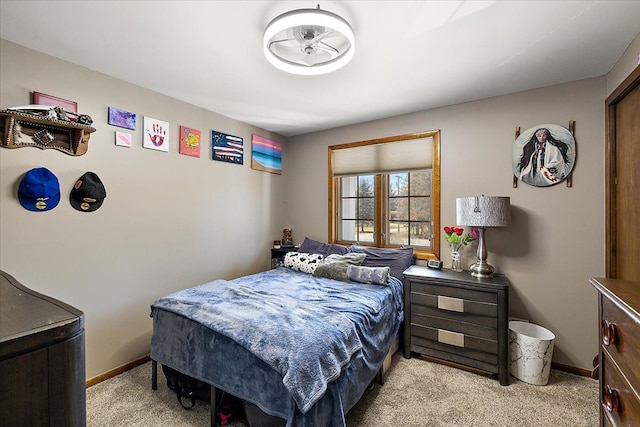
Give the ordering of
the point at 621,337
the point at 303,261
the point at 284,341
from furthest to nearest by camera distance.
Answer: the point at 303,261
the point at 284,341
the point at 621,337

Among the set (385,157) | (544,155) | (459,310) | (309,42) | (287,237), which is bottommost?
(459,310)

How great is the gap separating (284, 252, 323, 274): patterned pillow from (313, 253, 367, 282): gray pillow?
0.37 feet

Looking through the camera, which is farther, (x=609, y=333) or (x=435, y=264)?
(x=435, y=264)

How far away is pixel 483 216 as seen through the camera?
2463 millimetres

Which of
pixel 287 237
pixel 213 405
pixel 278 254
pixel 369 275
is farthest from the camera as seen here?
pixel 287 237

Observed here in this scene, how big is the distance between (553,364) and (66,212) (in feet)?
14.0

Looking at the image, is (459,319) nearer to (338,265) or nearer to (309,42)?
(338,265)

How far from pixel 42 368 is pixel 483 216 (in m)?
2.77

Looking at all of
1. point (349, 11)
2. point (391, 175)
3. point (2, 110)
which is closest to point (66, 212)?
point (2, 110)

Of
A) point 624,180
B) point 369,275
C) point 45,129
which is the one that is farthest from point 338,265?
point 45,129

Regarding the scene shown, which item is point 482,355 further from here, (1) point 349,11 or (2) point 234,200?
(2) point 234,200

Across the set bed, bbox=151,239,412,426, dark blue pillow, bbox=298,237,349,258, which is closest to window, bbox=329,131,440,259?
dark blue pillow, bbox=298,237,349,258

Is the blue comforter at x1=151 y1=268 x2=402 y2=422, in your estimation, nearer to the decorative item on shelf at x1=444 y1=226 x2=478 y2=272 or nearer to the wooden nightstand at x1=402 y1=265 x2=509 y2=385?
the wooden nightstand at x1=402 y1=265 x2=509 y2=385

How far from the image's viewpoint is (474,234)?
280cm
